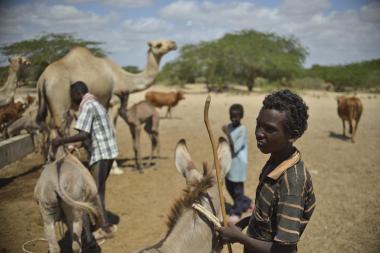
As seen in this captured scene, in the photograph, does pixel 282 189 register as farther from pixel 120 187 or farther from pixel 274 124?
pixel 120 187

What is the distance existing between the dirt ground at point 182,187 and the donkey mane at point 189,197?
310cm

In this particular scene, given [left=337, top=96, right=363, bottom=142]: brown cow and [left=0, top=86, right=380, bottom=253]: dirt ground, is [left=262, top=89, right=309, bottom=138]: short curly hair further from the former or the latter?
[left=337, top=96, right=363, bottom=142]: brown cow

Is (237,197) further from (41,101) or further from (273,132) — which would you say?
(41,101)

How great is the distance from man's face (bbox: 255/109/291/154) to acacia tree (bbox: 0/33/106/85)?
9.29 metres

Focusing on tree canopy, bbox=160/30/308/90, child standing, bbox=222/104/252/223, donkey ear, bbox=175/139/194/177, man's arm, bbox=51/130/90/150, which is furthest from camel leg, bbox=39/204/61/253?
tree canopy, bbox=160/30/308/90

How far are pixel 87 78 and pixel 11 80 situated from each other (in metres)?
1.75

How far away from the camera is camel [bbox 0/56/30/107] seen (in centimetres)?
832

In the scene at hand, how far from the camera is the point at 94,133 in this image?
4.78 meters

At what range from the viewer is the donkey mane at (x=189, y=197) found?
7.75ft

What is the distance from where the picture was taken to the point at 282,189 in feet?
6.10

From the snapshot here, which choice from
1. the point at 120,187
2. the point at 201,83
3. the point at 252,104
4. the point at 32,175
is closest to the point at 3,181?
the point at 32,175

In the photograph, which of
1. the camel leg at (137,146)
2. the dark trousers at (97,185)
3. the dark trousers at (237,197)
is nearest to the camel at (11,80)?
the camel leg at (137,146)

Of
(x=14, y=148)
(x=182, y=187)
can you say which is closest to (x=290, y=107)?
(x=182, y=187)

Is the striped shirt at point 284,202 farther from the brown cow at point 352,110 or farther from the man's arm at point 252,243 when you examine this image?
the brown cow at point 352,110
